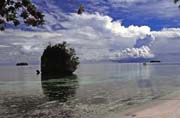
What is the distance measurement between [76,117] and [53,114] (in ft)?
8.63

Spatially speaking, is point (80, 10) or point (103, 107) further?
point (103, 107)

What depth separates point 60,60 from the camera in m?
132

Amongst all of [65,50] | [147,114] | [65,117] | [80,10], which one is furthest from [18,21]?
[65,50]

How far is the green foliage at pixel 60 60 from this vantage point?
132m

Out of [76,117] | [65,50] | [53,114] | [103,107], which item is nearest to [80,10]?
[76,117]

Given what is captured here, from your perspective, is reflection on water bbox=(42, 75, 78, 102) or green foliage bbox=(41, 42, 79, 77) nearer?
reflection on water bbox=(42, 75, 78, 102)

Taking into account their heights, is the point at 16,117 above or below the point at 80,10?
below

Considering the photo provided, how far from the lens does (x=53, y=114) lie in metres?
29.6

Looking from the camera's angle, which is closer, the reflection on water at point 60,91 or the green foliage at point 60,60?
the reflection on water at point 60,91

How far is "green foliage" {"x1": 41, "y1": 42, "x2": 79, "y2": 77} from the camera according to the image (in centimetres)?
13150

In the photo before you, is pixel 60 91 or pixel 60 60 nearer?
pixel 60 91

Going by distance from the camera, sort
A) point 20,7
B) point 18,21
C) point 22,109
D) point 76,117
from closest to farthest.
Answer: point 20,7
point 18,21
point 76,117
point 22,109

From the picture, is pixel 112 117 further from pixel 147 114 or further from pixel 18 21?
pixel 18 21

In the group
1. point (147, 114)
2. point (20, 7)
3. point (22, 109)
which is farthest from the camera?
point (22, 109)
